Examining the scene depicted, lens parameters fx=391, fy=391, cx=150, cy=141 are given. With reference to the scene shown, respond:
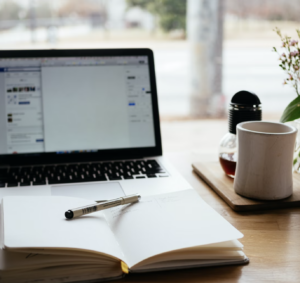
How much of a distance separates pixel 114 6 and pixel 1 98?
3.95 m

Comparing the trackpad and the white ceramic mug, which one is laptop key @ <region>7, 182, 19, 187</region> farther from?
the white ceramic mug

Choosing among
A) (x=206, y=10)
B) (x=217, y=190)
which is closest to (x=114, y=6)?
(x=206, y=10)

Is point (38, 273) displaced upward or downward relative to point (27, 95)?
downward

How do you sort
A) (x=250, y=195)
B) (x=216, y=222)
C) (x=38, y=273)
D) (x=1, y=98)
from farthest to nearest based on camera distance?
(x=1, y=98)
(x=250, y=195)
(x=216, y=222)
(x=38, y=273)

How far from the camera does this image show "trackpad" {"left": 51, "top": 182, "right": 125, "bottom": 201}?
83 centimetres

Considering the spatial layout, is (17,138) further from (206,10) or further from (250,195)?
(206,10)

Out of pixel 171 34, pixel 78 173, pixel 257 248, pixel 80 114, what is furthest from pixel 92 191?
pixel 171 34

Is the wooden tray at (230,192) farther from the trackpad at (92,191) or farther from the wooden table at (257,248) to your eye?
the trackpad at (92,191)

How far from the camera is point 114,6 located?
15.3ft

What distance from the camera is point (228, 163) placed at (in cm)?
91

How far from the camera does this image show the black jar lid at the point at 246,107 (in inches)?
34.5

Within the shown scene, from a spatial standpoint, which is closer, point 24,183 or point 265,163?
point 265,163

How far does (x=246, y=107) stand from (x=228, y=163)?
136 mm

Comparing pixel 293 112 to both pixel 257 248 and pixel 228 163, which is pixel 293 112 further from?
pixel 257 248
